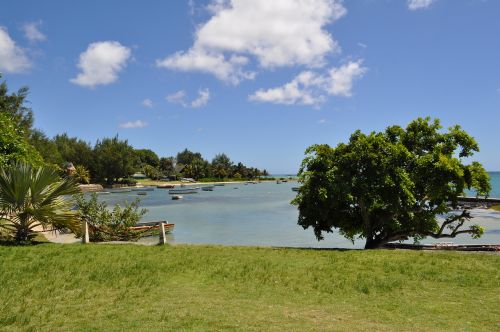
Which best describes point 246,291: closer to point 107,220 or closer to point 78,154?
point 107,220

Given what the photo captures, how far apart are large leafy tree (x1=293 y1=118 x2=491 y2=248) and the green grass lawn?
312 centimetres

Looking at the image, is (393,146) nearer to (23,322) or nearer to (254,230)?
(23,322)

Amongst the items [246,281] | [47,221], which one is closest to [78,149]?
[47,221]

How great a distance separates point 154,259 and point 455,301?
6.73 m

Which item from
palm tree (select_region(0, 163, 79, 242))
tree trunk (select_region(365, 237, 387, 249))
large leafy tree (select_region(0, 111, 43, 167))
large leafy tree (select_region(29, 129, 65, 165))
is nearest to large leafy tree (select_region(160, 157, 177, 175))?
large leafy tree (select_region(29, 129, 65, 165))

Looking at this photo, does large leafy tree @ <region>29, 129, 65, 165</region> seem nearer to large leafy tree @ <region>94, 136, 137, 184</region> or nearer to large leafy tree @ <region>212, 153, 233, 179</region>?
large leafy tree @ <region>94, 136, 137, 184</region>

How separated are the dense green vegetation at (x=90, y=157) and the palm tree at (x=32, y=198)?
0.72 metres

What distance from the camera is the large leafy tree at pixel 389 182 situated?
46.5ft

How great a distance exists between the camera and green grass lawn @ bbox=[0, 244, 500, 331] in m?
6.01

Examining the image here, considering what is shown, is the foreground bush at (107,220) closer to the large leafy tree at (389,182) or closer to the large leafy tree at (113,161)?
the large leafy tree at (389,182)

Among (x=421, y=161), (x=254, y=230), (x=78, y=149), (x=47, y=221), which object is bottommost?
(x=254, y=230)

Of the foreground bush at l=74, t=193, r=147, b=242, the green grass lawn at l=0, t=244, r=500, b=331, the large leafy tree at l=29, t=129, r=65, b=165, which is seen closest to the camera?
the green grass lawn at l=0, t=244, r=500, b=331

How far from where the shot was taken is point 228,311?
6.43 m

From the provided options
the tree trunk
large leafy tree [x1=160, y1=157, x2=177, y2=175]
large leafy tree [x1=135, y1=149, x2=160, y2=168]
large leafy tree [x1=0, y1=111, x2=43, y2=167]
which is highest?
large leafy tree [x1=135, y1=149, x2=160, y2=168]
